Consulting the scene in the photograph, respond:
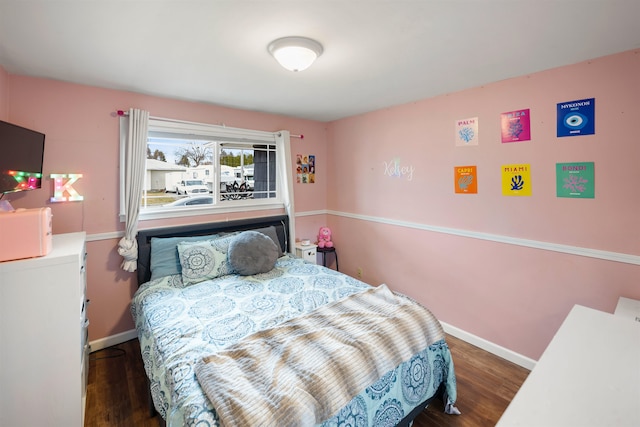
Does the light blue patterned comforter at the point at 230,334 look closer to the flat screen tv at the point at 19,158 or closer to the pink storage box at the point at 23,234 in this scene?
the pink storage box at the point at 23,234

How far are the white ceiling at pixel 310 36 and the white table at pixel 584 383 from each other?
1543mm

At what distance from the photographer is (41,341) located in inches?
58.2

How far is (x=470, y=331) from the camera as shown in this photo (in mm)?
2639

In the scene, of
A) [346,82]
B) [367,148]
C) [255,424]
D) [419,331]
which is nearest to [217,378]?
[255,424]

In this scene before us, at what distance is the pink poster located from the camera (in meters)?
2.21

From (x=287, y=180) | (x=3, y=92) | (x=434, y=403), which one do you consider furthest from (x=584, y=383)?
(x=3, y=92)

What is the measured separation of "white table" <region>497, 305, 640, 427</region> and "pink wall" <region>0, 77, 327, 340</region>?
3.00 metres

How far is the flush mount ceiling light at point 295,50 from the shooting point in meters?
1.64

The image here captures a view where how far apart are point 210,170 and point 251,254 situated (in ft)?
3.88

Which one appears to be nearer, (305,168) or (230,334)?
(230,334)

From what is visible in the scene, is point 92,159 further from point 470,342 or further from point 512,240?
point 470,342

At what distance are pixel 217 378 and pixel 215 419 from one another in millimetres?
167

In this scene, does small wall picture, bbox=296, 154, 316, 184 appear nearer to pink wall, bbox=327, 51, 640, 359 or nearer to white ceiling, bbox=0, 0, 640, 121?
pink wall, bbox=327, 51, 640, 359

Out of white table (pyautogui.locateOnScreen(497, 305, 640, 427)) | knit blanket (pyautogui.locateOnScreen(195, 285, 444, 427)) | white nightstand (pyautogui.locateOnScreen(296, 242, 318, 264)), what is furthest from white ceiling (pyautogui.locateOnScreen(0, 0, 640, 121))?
white nightstand (pyautogui.locateOnScreen(296, 242, 318, 264))
